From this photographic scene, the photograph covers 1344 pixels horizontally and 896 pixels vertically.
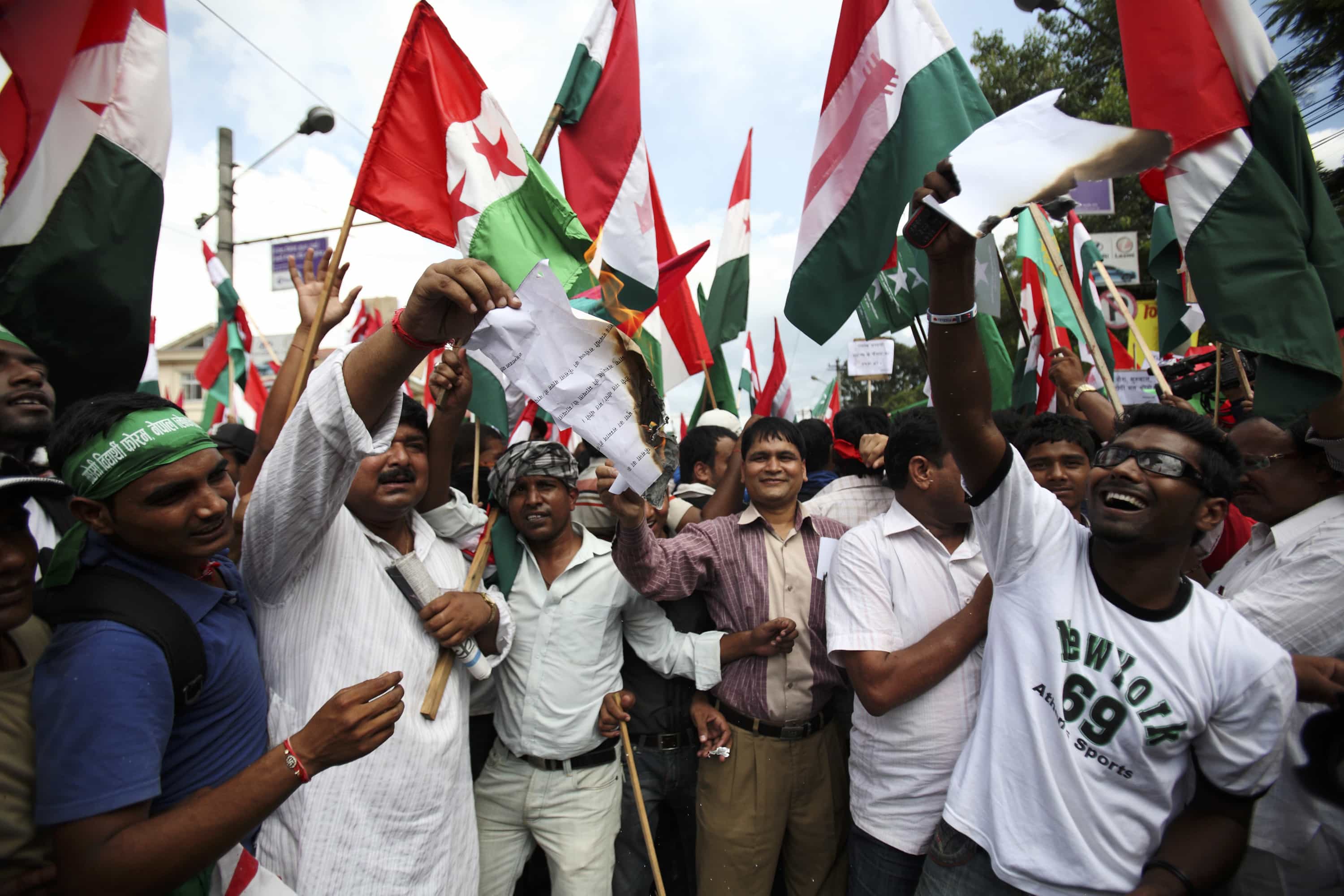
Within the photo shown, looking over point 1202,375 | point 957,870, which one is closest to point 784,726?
point 957,870

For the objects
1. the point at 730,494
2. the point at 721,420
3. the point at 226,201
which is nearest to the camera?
the point at 730,494

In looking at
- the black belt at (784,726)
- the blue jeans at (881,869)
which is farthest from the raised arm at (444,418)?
the blue jeans at (881,869)

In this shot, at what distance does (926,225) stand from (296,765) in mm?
1754

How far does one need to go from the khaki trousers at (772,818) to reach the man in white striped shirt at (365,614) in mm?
960

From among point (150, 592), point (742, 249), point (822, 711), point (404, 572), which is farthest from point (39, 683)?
point (742, 249)

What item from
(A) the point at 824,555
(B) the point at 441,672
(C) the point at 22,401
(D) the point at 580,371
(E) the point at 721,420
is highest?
(C) the point at 22,401

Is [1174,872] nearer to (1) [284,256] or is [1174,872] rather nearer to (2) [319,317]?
(2) [319,317]

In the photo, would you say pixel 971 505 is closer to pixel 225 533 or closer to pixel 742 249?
pixel 225 533

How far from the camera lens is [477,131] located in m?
2.48

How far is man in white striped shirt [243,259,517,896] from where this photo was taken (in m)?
1.55

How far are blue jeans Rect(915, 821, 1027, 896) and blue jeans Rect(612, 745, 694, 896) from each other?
3.83ft

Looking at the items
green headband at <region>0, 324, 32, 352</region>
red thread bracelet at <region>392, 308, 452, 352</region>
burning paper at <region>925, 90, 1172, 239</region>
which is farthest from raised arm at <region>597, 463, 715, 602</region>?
green headband at <region>0, 324, 32, 352</region>

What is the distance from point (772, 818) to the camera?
8.83ft

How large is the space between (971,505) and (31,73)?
8.92 feet
